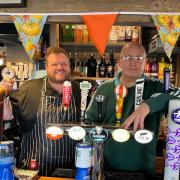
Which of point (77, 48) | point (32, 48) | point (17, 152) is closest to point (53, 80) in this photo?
point (32, 48)

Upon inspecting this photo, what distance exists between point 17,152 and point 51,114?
19.0 inches

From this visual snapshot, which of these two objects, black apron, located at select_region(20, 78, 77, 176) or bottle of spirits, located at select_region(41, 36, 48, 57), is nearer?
black apron, located at select_region(20, 78, 77, 176)

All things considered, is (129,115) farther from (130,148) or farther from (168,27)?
(168,27)

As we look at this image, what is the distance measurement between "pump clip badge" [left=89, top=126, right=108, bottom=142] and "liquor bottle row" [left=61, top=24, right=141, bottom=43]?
8.65ft

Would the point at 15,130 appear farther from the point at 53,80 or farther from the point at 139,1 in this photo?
the point at 139,1

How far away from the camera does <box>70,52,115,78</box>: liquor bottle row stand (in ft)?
12.9

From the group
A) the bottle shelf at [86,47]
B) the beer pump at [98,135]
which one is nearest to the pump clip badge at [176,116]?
the beer pump at [98,135]

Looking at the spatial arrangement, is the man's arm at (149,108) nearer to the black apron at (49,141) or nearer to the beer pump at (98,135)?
the beer pump at (98,135)

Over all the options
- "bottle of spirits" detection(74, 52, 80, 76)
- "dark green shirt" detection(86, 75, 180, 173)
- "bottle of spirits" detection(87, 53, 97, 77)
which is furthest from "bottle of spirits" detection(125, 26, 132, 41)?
"dark green shirt" detection(86, 75, 180, 173)

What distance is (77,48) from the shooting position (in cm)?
410

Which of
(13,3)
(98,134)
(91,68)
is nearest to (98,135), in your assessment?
(98,134)

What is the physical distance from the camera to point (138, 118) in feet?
4.82

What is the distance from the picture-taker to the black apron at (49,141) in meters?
2.13

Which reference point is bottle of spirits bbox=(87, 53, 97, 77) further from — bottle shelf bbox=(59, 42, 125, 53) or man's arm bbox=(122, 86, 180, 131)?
man's arm bbox=(122, 86, 180, 131)
